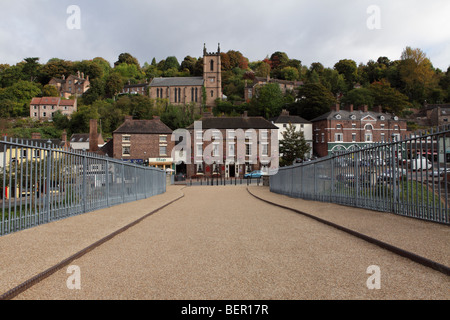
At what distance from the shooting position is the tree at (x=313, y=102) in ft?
262

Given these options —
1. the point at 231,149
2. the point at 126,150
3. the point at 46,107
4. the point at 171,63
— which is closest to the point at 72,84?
the point at 46,107

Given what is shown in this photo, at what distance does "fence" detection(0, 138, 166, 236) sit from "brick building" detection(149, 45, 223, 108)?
96201mm

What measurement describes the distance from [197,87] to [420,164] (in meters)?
105

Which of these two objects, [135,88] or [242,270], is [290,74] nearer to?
[135,88]

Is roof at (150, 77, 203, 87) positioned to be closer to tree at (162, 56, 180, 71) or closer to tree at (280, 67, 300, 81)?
tree at (280, 67, 300, 81)

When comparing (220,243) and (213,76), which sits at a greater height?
(213,76)

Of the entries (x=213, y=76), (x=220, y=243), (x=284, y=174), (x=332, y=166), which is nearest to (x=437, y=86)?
(x=213, y=76)

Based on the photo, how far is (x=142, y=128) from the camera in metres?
58.8

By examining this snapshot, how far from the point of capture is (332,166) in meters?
14.0

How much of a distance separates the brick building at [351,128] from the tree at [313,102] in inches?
401

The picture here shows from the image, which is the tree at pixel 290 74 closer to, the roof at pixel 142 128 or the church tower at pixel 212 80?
the church tower at pixel 212 80

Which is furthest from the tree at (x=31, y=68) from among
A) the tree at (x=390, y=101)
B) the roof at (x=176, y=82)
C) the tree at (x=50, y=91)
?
the tree at (x=390, y=101)

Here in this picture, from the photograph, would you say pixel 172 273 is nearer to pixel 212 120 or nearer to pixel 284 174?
pixel 284 174
